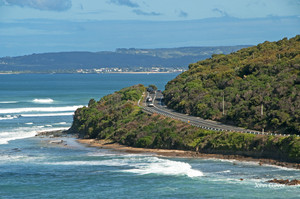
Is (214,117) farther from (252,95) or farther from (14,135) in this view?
(14,135)

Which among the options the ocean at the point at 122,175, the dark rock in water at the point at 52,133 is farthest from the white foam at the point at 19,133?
the ocean at the point at 122,175

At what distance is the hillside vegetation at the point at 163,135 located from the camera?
51797mm

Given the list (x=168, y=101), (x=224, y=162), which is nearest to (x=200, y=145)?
(x=224, y=162)

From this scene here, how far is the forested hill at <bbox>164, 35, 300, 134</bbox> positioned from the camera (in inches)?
2447

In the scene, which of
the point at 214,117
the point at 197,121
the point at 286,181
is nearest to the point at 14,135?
the point at 197,121

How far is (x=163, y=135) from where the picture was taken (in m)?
63.2

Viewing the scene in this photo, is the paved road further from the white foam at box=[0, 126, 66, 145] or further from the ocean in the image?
the white foam at box=[0, 126, 66, 145]

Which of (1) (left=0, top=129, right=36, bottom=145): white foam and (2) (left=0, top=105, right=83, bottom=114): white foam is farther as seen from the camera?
(2) (left=0, top=105, right=83, bottom=114): white foam

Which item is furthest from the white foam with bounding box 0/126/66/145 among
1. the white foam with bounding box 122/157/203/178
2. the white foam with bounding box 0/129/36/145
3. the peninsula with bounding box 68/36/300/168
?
the white foam with bounding box 122/157/203/178

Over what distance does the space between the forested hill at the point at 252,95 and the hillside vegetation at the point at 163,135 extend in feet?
20.3

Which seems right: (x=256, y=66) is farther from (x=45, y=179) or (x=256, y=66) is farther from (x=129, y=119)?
(x=45, y=179)

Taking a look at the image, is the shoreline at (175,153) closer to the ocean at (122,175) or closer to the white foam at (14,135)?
the ocean at (122,175)

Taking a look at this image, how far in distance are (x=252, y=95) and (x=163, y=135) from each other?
54.2 ft

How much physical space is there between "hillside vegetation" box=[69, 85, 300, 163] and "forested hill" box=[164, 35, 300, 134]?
6191mm
